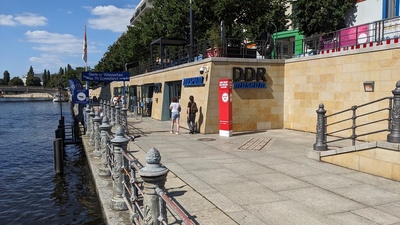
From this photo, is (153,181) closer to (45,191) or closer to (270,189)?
(270,189)

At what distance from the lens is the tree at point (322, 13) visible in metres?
24.2

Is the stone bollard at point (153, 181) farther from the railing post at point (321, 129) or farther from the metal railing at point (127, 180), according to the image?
the railing post at point (321, 129)

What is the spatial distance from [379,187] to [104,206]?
5.14m

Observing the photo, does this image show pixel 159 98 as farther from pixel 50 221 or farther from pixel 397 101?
pixel 397 101

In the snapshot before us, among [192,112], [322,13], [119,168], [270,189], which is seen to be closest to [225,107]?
[192,112]

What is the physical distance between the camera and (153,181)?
3697 millimetres

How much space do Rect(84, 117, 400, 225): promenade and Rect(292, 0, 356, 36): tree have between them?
54.9 ft

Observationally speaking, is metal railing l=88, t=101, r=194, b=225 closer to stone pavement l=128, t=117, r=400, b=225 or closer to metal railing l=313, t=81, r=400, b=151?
stone pavement l=128, t=117, r=400, b=225

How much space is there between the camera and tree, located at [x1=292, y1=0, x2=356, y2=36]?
79.3ft

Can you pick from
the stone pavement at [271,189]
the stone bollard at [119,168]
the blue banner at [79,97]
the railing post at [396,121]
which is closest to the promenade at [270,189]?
the stone pavement at [271,189]

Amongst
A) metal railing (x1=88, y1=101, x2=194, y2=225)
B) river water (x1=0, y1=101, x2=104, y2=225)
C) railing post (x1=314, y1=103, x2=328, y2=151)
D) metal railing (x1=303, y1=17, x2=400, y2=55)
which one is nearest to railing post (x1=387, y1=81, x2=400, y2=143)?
railing post (x1=314, y1=103, x2=328, y2=151)

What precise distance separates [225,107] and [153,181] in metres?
10.1

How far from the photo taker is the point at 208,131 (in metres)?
14.8

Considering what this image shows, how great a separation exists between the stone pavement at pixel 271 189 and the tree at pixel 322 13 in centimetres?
1672
